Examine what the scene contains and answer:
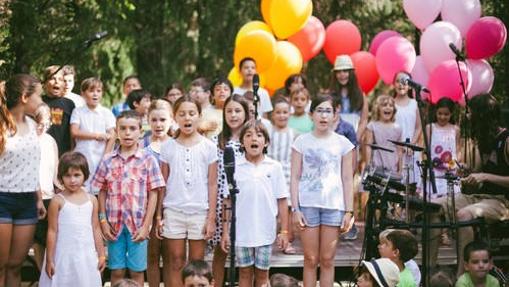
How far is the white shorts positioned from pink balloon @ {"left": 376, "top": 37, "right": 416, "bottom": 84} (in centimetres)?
406

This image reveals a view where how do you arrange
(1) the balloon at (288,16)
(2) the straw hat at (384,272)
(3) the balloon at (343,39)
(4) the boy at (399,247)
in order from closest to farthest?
(2) the straw hat at (384,272) < (4) the boy at (399,247) < (1) the balloon at (288,16) < (3) the balloon at (343,39)

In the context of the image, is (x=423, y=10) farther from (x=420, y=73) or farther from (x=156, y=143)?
(x=156, y=143)

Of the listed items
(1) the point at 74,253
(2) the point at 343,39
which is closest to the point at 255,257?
(1) the point at 74,253

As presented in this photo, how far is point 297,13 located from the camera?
10703mm

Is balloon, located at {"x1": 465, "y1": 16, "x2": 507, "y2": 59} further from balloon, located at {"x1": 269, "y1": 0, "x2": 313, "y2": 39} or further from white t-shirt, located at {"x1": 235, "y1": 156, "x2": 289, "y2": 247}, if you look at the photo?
white t-shirt, located at {"x1": 235, "y1": 156, "x2": 289, "y2": 247}

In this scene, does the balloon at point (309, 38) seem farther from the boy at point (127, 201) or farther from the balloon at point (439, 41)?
the boy at point (127, 201)

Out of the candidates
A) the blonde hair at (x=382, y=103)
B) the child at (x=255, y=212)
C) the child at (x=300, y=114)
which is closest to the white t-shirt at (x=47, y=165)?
the child at (x=255, y=212)

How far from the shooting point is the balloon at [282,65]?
1057cm

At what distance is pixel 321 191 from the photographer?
7.23 metres

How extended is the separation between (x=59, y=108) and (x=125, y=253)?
205 cm

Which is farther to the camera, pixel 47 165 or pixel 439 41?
pixel 439 41

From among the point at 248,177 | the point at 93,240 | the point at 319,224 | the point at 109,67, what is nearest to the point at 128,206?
the point at 93,240

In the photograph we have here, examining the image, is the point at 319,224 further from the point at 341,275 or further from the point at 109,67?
the point at 109,67

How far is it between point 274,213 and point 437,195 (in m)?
2.24
